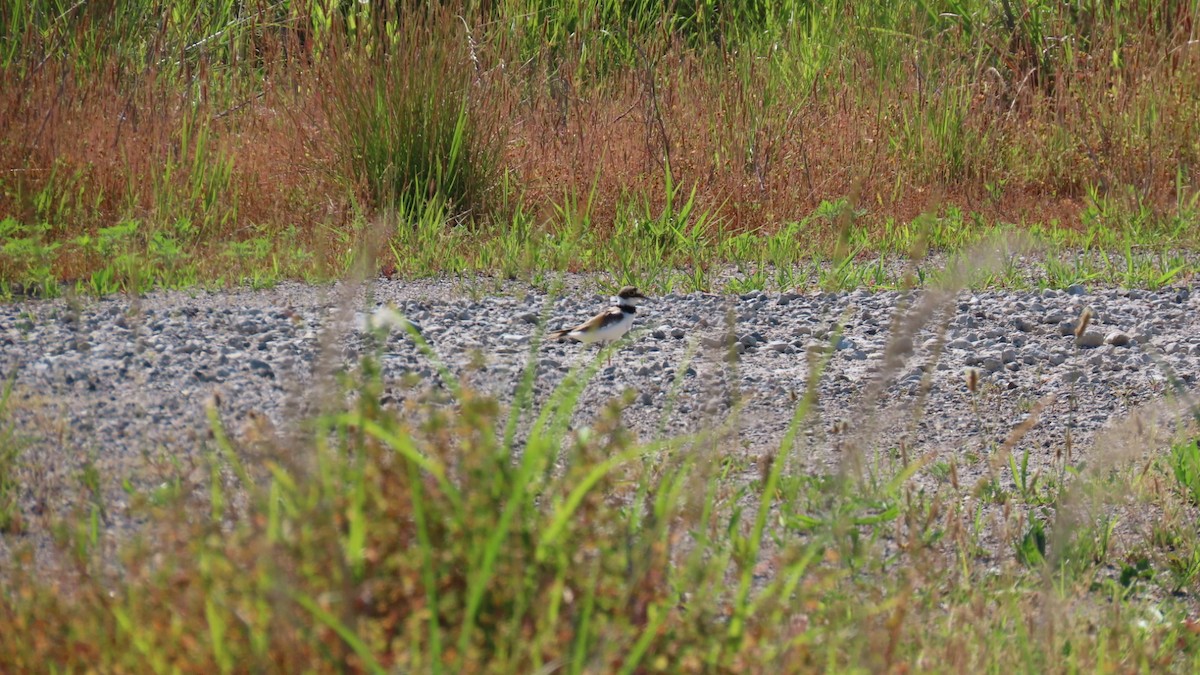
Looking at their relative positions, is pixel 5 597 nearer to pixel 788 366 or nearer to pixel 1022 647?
pixel 1022 647

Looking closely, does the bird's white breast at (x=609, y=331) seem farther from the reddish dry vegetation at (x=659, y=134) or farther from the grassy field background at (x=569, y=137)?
the reddish dry vegetation at (x=659, y=134)

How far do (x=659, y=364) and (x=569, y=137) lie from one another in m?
3.49

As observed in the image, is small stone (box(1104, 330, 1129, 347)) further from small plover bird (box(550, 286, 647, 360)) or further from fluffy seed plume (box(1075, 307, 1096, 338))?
small plover bird (box(550, 286, 647, 360))

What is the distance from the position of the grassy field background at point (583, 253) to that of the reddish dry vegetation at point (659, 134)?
0.03 m

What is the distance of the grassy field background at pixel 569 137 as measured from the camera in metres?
5.88

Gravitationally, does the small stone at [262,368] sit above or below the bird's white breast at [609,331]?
above

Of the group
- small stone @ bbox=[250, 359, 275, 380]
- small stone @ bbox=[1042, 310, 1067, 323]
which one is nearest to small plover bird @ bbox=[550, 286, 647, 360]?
small stone @ bbox=[250, 359, 275, 380]

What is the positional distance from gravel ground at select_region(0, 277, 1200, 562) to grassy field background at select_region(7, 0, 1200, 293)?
1.75 ft

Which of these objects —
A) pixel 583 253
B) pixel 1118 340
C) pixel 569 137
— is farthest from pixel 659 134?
pixel 1118 340

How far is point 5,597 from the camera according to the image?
207cm

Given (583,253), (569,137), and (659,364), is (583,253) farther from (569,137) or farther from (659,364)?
(659,364)

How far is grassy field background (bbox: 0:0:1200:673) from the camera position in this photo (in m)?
1.74

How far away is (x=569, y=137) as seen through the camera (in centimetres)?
735

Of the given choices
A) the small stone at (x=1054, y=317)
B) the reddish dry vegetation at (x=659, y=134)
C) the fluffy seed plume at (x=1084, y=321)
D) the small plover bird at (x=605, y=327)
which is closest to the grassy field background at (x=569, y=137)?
the reddish dry vegetation at (x=659, y=134)
